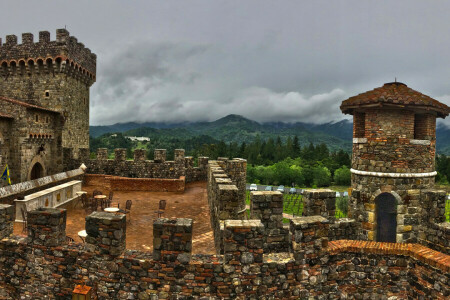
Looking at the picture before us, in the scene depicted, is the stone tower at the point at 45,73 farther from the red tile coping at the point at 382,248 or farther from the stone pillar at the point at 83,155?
the red tile coping at the point at 382,248

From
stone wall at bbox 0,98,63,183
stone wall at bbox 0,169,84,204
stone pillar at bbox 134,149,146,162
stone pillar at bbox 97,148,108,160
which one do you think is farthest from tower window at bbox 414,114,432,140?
stone wall at bbox 0,98,63,183

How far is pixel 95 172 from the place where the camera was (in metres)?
22.9

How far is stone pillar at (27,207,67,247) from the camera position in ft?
23.4

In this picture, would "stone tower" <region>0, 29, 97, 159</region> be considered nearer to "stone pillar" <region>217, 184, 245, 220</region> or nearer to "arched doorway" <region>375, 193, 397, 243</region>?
"stone pillar" <region>217, 184, 245, 220</region>

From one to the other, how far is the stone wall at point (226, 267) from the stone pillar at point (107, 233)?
0.07 ft

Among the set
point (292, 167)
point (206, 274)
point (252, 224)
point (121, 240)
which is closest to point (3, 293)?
point (121, 240)

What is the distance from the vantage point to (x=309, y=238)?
6938mm

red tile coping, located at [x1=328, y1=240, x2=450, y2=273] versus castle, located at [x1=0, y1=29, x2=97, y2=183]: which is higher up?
castle, located at [x1=0, y1=29, x2=97, y2=183]

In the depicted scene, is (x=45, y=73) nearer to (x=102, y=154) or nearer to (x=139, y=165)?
(x=102, y=154)

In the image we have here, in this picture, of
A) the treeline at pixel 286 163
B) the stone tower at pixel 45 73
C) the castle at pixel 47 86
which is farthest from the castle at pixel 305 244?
the treeline at pixel 286 163

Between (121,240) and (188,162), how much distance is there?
17.1 m

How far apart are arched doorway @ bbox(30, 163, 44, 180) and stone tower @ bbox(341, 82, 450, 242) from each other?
2245 cm

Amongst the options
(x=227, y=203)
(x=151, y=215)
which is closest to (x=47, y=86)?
(x=151, y=215)

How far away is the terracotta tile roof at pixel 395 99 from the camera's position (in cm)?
768
